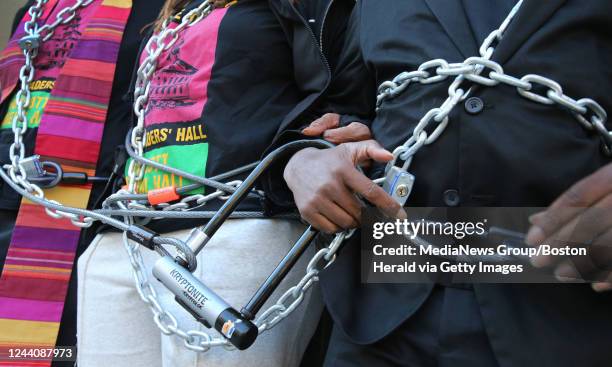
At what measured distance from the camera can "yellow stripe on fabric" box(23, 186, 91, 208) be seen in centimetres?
165

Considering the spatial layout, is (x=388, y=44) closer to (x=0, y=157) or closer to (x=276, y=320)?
(x=276, y=320)

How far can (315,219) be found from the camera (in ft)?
3.30

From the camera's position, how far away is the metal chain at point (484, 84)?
0.88 metres

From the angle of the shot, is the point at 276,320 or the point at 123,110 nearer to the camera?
the point at 276,320

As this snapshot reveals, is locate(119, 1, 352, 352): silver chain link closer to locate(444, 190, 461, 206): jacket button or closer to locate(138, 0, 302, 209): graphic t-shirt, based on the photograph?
locate(138, 0, 302, 209): graphic t-shirt

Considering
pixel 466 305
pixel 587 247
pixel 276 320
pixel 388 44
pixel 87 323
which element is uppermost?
pixel 388 44

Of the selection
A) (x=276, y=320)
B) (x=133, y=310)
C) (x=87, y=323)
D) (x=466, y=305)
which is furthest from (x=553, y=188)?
(x=87, y=323)

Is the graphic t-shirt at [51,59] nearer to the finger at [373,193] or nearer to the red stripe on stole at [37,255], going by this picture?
the red stripe on stole at [37,255]

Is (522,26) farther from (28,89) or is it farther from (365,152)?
(28,89)

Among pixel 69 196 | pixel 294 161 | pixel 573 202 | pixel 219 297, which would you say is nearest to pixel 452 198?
pixel 573 202

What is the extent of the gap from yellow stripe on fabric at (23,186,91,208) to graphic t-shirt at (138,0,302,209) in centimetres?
34

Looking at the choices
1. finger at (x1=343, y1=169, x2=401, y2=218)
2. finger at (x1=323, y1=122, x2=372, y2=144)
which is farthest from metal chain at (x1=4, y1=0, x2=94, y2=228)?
finger at (x1=343, y1=169, x2=401, y2=218)

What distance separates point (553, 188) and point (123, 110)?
126 cm

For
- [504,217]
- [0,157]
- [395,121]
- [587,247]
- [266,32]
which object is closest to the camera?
[587,247]
